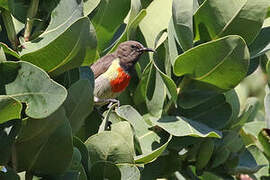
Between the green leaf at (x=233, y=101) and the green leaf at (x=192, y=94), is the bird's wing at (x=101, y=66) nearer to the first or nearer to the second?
the green leaf at (x=233, y=101)

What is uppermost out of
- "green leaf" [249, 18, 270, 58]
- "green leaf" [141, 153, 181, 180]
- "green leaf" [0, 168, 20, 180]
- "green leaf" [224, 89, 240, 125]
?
"green leaf" [249, 18, 270, 58]

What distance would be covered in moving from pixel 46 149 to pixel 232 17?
0.93m

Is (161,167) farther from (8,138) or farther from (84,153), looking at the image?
(8,138)

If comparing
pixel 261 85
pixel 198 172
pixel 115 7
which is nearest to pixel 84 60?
pixel 115 7

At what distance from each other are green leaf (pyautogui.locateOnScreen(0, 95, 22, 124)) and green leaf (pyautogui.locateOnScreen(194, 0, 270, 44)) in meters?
0.96

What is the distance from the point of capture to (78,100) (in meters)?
1.92

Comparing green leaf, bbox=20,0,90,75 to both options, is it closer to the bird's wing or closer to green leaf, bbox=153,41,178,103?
green leaf, bbox=153,41,178,103

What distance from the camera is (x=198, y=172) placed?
2861 mm

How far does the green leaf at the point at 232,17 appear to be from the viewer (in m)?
2.30

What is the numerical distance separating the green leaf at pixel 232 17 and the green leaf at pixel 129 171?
0.71m

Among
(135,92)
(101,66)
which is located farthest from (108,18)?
(101,66)

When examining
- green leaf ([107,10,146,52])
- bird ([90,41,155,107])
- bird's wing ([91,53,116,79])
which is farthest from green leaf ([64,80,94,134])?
bird's wing ([91,53,116,79])

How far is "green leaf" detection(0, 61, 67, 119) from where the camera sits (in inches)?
63.8

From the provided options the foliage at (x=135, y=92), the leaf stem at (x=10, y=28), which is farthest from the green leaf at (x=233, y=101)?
the leaf stem at (x=10, y=28)
